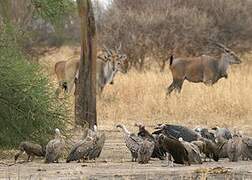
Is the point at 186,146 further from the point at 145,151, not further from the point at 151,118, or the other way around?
the point at 151,118

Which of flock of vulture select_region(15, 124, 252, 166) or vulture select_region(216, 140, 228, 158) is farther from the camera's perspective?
vulture select_region(216, 140, 228, 158)

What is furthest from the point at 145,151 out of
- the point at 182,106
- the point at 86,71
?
the point at 182,106

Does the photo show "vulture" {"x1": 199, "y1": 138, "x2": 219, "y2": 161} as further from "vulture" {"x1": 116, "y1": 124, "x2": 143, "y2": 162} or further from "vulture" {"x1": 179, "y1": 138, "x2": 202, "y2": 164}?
"vulture" {"x1": 116, "y1": 124, "x2": 143, "y2": 162}

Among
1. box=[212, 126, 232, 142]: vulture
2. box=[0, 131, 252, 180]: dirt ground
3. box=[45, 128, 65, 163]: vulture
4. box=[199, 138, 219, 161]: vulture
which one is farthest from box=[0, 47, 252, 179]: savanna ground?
box=[212, 126, 232, 142]: vulture

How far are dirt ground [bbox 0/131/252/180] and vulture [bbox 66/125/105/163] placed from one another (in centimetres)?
14

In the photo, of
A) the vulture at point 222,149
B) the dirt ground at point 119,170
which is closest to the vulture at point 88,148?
the dirt ground at point 119,170

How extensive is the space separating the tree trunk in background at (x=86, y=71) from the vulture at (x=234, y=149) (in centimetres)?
456

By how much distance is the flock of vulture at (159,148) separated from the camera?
11812 millimetres

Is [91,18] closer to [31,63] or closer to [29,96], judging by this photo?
[31,63]

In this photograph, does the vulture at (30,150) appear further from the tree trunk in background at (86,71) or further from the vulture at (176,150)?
the tree trunk in background at (86,71)

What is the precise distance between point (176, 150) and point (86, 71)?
5.92 m

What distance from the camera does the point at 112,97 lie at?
23234 mm

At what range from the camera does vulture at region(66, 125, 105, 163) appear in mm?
12156

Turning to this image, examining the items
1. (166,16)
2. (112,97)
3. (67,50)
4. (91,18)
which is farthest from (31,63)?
(67,50)
